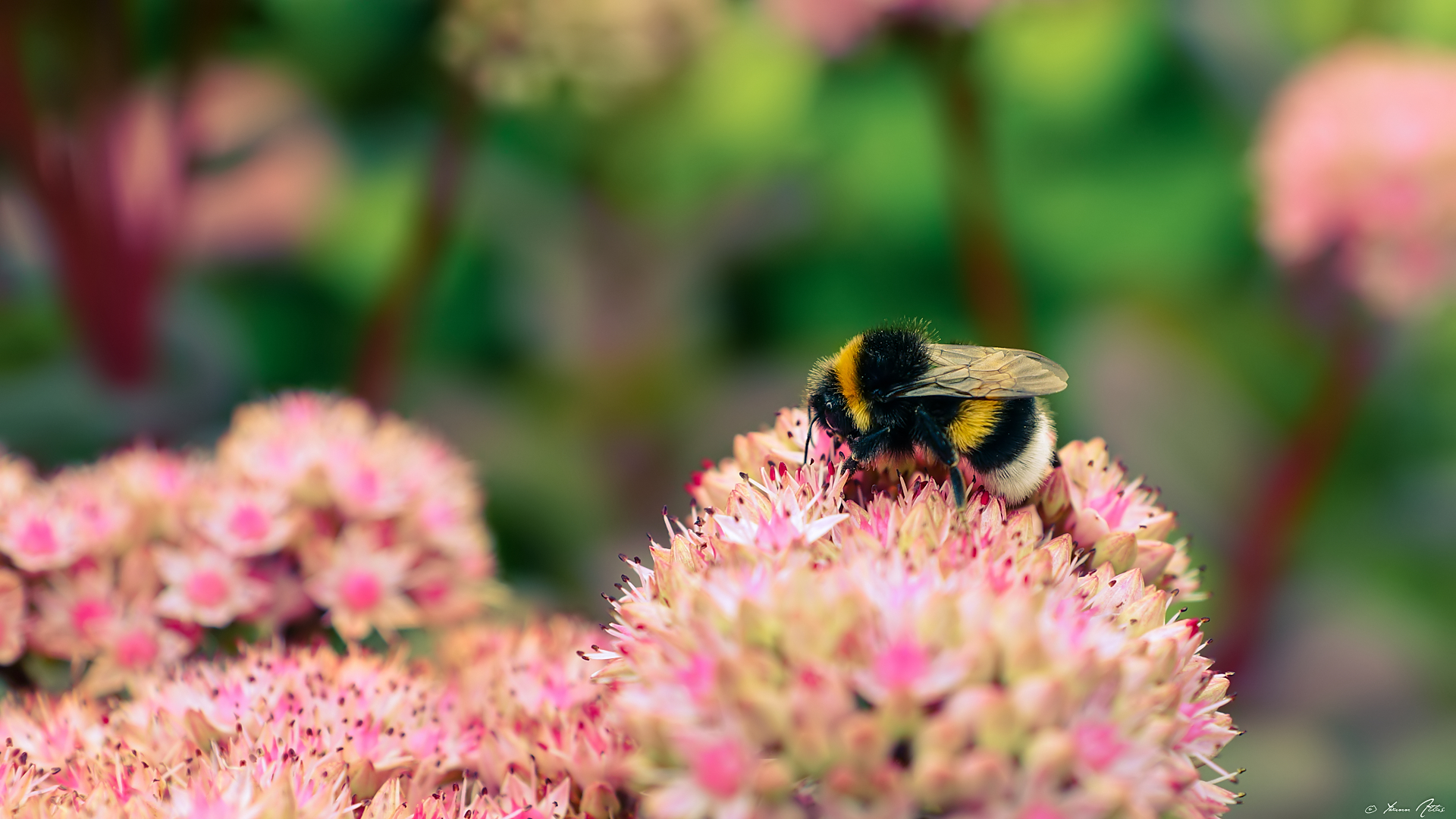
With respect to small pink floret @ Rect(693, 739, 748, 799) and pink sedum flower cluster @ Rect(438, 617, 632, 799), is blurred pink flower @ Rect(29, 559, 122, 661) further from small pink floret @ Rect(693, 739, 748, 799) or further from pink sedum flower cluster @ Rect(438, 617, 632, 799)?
small pink floret @ Rect(693, 739, 748, 799)

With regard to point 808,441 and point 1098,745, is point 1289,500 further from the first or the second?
point 1098,745

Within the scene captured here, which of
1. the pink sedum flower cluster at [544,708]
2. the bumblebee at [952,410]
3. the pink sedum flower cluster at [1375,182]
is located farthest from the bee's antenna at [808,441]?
the pink sedum flower cluster at [1375,182]

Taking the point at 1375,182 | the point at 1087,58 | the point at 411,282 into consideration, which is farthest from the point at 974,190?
the point at 411,282

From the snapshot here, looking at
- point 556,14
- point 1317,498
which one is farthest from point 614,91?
point 1317,498

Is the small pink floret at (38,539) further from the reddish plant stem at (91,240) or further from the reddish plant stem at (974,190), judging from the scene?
the reddish plant stem at (974,190)

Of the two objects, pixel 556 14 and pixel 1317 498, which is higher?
pixel 556 14

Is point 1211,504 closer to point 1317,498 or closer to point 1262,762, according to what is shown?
point 1317,498
